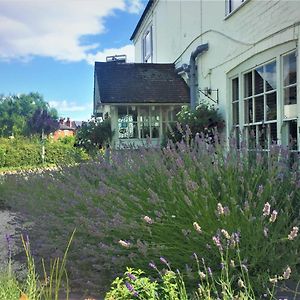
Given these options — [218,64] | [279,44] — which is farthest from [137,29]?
[279,44]

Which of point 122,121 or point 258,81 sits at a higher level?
point 258,81

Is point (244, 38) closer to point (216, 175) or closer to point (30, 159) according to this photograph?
point (216, 175)

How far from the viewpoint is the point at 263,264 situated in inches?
110

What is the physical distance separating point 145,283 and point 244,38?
7.25 metres

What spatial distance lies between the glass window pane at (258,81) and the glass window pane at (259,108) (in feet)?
0.52

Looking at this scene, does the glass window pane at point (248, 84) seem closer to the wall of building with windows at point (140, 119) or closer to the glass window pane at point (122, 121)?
the wall of building with windows at point (140, 119)

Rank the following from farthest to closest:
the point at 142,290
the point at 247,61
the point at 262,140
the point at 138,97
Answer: the point at 138,97 < the point at 247,61 < the point at 262,140 < the point at 142,290

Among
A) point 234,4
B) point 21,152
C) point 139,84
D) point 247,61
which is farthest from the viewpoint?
point 21,152

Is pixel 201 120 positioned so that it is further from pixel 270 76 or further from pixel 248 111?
pixel 270 76

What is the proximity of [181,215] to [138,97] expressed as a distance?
34.7ft

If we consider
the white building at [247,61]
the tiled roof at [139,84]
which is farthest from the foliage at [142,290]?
the tiled roof at [139,84]

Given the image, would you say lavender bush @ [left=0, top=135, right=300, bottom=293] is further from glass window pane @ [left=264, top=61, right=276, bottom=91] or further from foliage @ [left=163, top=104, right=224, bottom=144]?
foliage @ [left=163, top=104, right=224, bottom=144]

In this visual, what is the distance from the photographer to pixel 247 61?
8.37 metres

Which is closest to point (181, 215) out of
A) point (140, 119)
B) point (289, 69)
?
point (289, 69)
